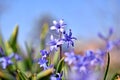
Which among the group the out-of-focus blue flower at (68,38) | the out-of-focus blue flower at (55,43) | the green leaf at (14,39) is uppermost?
the out-of-focus blue flower at (68,38)

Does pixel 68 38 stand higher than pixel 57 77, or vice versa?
pixel 68 38

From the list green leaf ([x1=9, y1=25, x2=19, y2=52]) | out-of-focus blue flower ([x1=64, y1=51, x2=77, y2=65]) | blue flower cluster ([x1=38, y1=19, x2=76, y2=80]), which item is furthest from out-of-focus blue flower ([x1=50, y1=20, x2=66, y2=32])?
green leaf ([x1=9, y1=25, x2=19, y2=52])

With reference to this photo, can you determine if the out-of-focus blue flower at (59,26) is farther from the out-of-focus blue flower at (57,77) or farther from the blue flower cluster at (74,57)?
the out-of-focus blue flower at (57,77)

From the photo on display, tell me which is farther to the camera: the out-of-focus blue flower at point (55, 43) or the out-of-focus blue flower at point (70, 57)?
the out-of-focus blue flower at point (70, 57)

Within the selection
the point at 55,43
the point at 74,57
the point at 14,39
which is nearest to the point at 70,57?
the point at 74,57

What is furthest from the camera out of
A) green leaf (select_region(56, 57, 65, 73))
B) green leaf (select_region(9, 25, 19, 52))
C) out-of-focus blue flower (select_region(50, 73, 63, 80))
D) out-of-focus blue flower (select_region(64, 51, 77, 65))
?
green leaf (select_region(9, 25, 19, 52))

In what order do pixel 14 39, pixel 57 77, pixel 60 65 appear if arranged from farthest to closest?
pixel 14 39, pixel 60 65, pixel 57 77

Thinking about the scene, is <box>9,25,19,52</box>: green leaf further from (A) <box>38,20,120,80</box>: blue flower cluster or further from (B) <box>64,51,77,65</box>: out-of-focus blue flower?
(B) <box>64,51,77,65</box>: out-of-focus blue flower

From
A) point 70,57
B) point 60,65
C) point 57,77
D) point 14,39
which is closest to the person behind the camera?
point 57,77

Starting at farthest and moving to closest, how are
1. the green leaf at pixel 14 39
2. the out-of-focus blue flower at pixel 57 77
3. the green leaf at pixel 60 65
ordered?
the green leaf at pixel 14 39
the green leaf at pixel 60 65
the out-of-focus blue flower at pixel 57 77

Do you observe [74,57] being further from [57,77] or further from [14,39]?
[14,39]

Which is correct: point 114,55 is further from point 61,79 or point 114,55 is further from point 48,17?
point 61,79

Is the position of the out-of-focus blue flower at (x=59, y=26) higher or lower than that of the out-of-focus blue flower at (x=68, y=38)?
higher

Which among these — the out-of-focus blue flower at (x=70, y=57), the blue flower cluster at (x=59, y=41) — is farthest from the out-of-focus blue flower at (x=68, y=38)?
the out-of-focus blue flower at (x=70, y=57)
